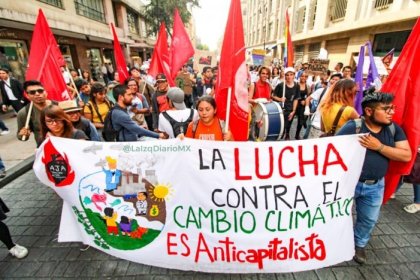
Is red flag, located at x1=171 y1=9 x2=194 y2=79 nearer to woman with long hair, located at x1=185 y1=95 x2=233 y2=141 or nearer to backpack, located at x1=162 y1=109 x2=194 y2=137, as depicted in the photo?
backpack, located at x1=162 y1=109 x2=194 y2=137

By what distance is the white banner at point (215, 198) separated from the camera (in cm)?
223

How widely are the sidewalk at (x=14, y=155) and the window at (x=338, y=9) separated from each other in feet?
65.1

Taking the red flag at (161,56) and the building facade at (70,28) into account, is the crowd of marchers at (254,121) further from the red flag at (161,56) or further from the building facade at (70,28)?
the building facade at (70,28)

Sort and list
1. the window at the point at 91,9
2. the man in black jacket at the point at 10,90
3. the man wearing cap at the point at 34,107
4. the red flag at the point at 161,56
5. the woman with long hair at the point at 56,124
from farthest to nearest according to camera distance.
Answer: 1. the window at the point at 91,9
2. the man in black jacket at the point at 10,90
3. the red flag at the point at 161,56
4. the man wearing cap at the point at 34,107
5. the woman with long hair at the point at 56,124

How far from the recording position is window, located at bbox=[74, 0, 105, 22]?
15652 millimetres

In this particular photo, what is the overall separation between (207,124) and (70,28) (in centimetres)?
1418

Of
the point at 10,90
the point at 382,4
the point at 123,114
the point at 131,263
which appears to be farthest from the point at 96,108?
the point at 382,4

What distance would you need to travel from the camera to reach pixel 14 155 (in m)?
5.63

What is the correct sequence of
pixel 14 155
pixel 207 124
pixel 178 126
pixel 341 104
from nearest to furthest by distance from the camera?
pixel 207 124 < pixel 341 104 < pixel 178 126 < pixel 14 155

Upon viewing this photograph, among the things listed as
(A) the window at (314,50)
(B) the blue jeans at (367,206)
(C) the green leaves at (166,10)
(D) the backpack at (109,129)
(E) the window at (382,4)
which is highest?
(C) the green leaves at (166,10)

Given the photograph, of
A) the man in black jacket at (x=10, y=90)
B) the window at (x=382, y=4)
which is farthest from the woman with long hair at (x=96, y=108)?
the window at (x=382, y=4)

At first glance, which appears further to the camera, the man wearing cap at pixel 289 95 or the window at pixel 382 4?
the window at pixel 382 4

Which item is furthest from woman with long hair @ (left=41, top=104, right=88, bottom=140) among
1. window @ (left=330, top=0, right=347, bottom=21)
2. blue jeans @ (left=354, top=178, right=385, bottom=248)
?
window @ (left=330, top=0, right=347, bottom=21)

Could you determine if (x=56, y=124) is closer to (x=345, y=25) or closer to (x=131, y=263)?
(x=131, y=263)
